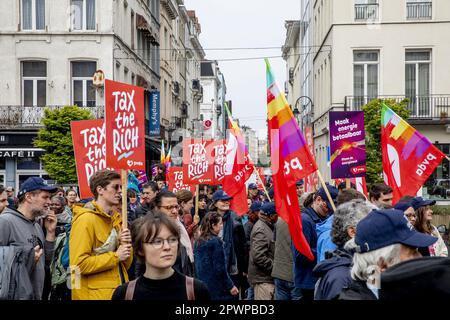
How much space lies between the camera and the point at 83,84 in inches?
1233

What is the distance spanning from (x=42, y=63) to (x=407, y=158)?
24.5 metres

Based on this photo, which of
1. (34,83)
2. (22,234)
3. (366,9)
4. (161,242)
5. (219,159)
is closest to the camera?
(161,242)

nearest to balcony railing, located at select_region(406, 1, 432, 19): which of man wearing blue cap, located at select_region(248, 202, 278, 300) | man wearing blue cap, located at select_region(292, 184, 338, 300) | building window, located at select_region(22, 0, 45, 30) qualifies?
building window, located at select_region(22, 0, 45, 30)

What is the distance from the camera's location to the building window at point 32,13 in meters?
31.2

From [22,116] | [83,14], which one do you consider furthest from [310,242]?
[83,14]

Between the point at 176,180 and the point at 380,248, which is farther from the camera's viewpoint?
the point at 176,180

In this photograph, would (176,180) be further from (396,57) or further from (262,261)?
(396,57)

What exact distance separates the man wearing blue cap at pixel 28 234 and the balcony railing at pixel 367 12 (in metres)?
25.0

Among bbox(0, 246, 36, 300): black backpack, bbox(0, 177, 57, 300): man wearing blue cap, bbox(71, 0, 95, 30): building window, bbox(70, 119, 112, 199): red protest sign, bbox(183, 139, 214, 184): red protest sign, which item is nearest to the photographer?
bbox(0, 246, 36, 300): black backpack

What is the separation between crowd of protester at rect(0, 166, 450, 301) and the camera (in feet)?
11.4

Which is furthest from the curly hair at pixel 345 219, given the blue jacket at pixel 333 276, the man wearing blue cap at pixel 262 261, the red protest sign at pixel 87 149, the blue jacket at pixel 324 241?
the red protest sign at pixel 87 149

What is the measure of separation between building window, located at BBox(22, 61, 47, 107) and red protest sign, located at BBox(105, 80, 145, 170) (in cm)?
2526

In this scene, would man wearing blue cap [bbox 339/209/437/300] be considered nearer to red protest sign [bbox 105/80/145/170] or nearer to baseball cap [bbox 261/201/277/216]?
red protest sign [bbox 105/80/145/170]

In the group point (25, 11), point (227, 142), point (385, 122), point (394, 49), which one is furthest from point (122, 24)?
point (385, 122)
